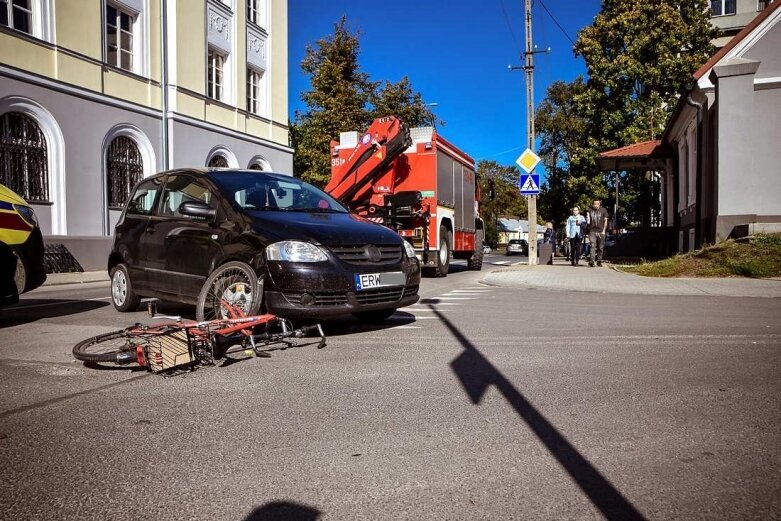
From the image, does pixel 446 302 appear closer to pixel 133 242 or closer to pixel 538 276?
pixel 133 242

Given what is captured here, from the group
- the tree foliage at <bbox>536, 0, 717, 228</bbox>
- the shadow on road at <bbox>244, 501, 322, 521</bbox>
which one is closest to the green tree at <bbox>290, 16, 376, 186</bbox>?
the tree foliage at <bbox>536, 0, 717, 228</bbox>

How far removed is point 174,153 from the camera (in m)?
20.1

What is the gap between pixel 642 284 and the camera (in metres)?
11.4

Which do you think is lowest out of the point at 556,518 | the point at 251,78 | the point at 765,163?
the point at 556,518

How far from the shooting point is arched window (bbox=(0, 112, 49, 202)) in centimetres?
1484

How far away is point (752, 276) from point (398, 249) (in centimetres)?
923

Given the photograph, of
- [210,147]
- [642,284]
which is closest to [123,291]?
[642,284]

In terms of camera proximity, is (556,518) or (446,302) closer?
Result: (556,518)

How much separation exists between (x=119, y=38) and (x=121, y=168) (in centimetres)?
400

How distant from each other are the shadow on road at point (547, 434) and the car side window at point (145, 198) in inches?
160

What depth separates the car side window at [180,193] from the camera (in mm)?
6223

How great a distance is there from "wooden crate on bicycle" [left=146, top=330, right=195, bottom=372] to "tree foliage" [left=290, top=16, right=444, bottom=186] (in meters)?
27.6

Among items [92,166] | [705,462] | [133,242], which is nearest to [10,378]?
[133,242]

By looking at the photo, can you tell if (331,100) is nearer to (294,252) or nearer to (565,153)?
(565,153)
